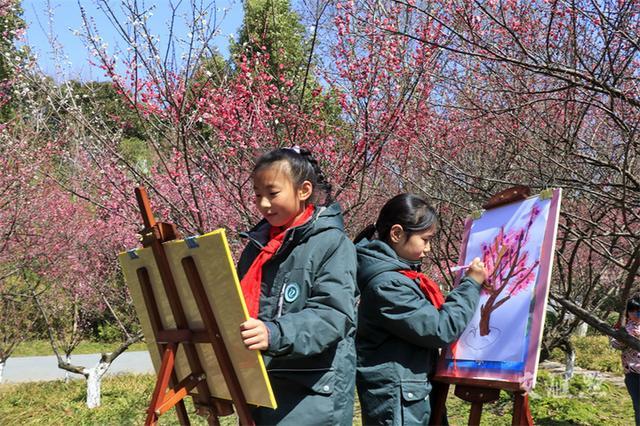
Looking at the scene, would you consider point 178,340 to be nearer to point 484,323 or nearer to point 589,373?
point 484,323

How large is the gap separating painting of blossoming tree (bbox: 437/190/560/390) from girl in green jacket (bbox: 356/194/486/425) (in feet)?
0.27

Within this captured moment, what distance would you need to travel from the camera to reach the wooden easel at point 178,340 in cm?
204

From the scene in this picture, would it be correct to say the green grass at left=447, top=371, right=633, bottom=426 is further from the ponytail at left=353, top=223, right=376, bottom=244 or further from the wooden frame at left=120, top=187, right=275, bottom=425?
the wooden frame at left=120, top=187, right=275, bottom=425

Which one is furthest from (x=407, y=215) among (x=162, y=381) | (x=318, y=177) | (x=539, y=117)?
(x=539, y=117)

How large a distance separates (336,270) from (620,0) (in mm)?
2272

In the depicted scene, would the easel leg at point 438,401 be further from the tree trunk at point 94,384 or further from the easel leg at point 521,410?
the tree trunk at point 94,384

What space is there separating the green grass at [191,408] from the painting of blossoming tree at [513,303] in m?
4.69

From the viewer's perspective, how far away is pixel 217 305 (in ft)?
6.63

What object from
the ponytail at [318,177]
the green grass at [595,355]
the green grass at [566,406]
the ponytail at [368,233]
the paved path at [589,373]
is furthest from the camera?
the green grass at [595,355]

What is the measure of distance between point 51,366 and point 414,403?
12348 millimetres

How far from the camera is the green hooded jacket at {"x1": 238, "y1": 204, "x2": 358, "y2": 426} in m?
2.00

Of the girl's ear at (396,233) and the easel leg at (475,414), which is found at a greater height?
the girl's ear at (396,233)

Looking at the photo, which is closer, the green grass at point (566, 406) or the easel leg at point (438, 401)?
the easel leg at point (438, 401)

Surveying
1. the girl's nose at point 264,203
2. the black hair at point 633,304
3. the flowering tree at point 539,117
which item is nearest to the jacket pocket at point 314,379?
the girl's nose at point 264,203
